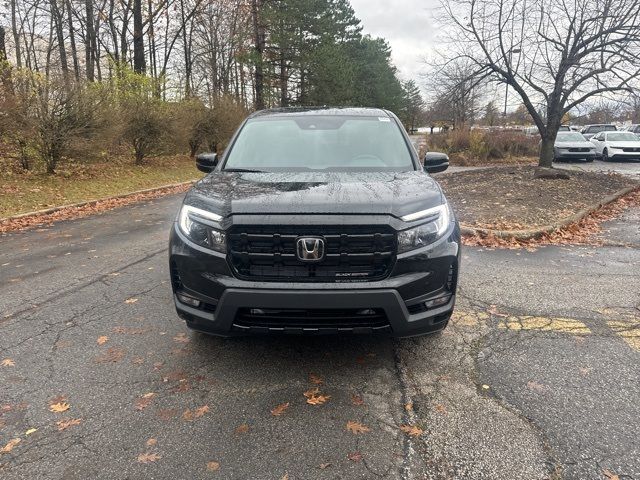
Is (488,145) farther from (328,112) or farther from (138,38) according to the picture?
(328,112)

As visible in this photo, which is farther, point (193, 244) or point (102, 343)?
point (102, 343)

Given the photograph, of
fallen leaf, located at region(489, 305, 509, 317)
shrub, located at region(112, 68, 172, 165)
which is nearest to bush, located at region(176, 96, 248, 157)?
shrub, located at region(112, 68, 172, 165)

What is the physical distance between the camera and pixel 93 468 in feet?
7.63

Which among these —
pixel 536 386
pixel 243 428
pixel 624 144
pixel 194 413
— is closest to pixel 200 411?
pixel 194 413

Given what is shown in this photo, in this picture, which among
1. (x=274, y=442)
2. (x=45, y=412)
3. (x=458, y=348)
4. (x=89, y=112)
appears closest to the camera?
(x=274, y=442)

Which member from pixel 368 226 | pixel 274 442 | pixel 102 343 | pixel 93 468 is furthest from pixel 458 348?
pixel 102 343

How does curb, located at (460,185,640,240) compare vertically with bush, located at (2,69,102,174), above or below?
below

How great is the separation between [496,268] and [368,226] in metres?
3.45

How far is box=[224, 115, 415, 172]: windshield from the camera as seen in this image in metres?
4.03

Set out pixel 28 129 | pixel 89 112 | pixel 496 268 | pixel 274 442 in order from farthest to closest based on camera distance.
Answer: pixel 89 112 < pixel 28 129 < pixel 496 268 < pixel 274 442

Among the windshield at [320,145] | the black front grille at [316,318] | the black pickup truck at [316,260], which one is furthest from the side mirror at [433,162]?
the black front grille at [316,318]

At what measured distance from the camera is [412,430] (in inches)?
102

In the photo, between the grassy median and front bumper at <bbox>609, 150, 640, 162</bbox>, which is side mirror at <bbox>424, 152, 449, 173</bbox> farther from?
front bumper at <bbox>609, 150, 640, 162</bbox>

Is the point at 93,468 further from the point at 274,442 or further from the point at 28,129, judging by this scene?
the point at 28,129
